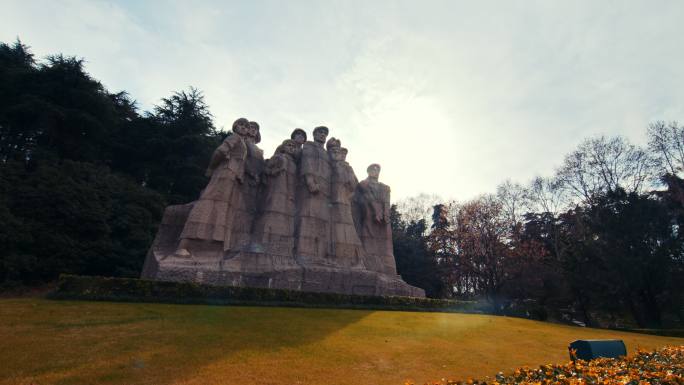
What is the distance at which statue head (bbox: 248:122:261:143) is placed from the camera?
15389mm

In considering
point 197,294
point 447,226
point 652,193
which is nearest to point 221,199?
point 197,294

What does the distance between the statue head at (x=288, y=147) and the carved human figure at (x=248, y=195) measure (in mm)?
958

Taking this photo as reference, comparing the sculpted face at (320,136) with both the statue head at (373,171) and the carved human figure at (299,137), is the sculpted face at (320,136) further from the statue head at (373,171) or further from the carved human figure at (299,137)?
the statue head at (373,171)

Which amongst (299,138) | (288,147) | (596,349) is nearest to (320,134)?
(299,138)

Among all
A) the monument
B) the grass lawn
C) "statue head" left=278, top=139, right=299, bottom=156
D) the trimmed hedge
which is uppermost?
"statue head" left=278, top=139, right=299, bottom=156

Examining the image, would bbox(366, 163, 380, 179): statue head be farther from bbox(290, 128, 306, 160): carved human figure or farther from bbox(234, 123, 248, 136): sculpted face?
bbox(234, 123, 248, 136): sculpted face

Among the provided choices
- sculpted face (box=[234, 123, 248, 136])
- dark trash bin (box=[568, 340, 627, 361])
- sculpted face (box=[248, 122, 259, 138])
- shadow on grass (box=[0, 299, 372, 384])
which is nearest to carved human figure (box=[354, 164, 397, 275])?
sculpted face (box=[248, 122, 259, 138])

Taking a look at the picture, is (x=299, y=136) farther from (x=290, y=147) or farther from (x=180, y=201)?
(x=180, y=201)

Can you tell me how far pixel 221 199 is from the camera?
1341 centimetres

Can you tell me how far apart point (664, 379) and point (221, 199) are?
1197cm

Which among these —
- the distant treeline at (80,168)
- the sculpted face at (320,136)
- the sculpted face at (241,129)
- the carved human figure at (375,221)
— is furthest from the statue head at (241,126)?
the distant treeline at (80,168)

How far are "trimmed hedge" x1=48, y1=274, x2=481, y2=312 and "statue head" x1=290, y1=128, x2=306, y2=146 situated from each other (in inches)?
268

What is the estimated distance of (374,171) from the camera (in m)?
18.7

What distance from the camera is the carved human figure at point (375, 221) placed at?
17469 millimetres
